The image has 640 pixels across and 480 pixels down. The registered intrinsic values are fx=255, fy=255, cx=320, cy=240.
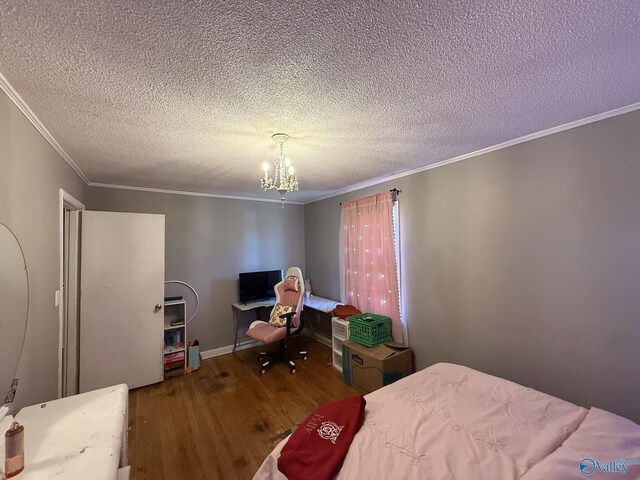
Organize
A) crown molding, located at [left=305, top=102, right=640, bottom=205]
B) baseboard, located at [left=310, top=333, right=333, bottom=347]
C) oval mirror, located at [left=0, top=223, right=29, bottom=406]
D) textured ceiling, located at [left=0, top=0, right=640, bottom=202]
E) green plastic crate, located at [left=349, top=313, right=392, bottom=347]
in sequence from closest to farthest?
textured ceiling, located at [left=0, top=0, right=640, bottom=202], oval mirror, located at [left=0, top=223, right=29, bottom=406], crown molding, located at [left=305, top=102, right=640, bottom=205], green plastic crate, located at [left=349, top=313, right=392, bottom=347], baseboard, located at [left=310, top=333, right=333, bottom=347]

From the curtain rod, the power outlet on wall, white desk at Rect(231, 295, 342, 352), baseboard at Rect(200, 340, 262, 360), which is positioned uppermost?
the curtain rod

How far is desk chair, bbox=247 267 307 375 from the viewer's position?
328cm

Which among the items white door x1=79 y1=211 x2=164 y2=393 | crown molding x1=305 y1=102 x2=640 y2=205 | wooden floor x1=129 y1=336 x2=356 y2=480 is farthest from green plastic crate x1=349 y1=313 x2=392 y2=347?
white door x1=79 y1=211 x2=164 y2=393

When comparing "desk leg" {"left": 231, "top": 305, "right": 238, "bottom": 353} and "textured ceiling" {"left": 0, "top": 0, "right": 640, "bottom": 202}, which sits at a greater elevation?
"textured ceiling" {"left": 0, "top": 0, "right": 640, "bottom": 202}

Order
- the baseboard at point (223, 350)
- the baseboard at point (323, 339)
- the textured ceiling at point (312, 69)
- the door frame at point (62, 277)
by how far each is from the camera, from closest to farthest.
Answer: the textured ceiling at point (312, 69), the door frame at point (62, 277), the baseboard at point (223, 350), the baseboard at point (323, 339)

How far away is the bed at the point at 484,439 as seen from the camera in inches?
42.3

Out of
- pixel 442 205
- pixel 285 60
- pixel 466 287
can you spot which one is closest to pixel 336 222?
pixel 442 205

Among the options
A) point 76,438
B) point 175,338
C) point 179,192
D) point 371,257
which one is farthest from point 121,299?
point 371,257

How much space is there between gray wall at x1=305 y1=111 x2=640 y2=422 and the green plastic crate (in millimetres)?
322

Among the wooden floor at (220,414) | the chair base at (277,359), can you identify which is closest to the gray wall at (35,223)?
the wooden floor at (220,414)

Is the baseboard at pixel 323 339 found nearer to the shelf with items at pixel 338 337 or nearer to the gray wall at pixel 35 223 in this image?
the shelf with items at pixel 338 337

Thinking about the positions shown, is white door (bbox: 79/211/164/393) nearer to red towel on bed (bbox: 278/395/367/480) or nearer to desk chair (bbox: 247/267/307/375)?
desk chair (bbox: 247/267/307/375)

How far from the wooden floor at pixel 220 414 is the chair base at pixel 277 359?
0.23 feet

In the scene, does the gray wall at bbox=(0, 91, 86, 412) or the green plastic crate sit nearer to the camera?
the gray wall at bbox=(0, 91, 86, 412)
